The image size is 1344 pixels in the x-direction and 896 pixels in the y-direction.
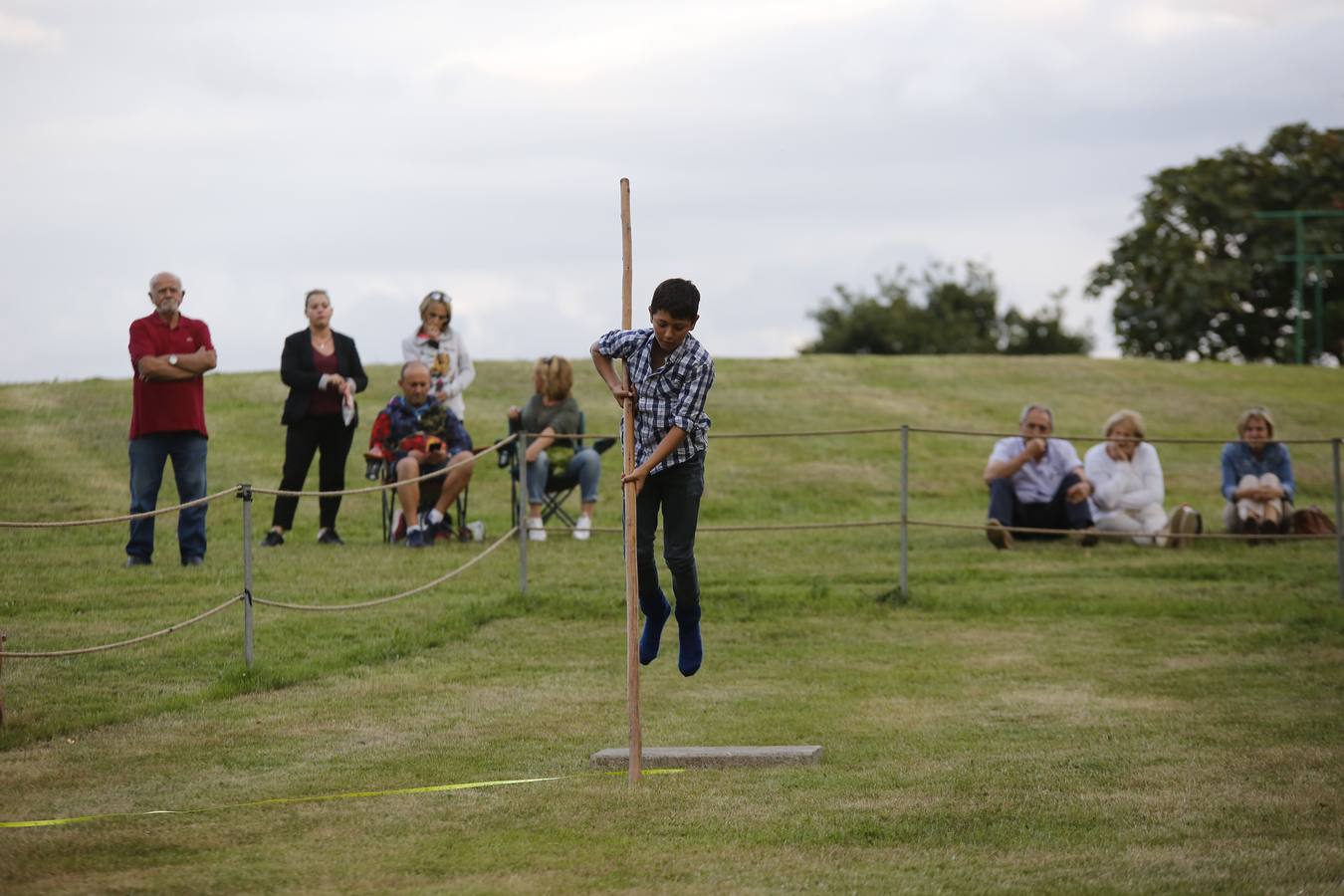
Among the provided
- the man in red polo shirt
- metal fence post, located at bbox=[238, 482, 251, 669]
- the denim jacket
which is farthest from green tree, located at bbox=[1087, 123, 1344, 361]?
metal fence post, located at bbox=[238, 482, 251, 669]

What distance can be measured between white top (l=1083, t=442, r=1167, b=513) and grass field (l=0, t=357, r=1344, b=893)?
0.58m

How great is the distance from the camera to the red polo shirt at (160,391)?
12062mm

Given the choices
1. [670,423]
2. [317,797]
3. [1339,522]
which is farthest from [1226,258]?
[317,797]

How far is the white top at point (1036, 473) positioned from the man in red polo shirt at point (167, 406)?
709 centimetres

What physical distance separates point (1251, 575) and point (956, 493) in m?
6.22

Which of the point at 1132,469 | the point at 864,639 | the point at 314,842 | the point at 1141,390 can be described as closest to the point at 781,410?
the point at 1141,390

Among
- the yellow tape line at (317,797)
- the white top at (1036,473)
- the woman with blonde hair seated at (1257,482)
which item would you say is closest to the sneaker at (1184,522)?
the woman with blonde hair seated at (1257,482)

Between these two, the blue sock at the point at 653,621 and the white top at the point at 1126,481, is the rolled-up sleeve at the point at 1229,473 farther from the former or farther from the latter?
the blue sock at the point at 653,621

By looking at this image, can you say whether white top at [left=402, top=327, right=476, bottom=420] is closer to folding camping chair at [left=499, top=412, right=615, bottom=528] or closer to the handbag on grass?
folding camping chair at [left=499, top=412, right=615, bottom=528]

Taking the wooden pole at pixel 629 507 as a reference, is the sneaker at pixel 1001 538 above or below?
below

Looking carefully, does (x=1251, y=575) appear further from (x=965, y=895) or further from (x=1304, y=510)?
(x=965, y=895)

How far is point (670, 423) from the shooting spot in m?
7.35

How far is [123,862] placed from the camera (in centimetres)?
553

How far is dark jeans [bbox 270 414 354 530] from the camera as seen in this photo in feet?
45.9
